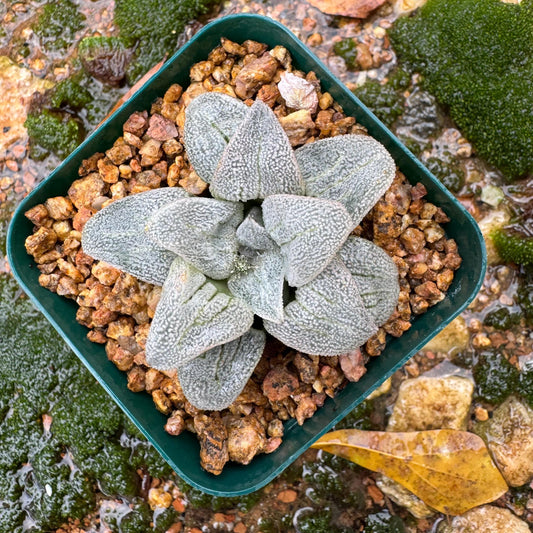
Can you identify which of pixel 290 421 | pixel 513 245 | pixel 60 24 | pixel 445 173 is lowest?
pixel 290 421

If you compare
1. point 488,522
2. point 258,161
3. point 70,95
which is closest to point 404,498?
point 488,522

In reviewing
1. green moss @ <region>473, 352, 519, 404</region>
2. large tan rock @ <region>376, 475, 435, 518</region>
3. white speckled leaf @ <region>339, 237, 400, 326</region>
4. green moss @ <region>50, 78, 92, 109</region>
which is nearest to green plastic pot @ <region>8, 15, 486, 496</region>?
white speckled leaf @ <region>339, 237, 400, 326</region>

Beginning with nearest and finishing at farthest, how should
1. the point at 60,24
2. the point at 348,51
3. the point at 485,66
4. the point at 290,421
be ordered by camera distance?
the point at 290,421 < the point at 485,66 < the point at 348,51 < the point at 60,24

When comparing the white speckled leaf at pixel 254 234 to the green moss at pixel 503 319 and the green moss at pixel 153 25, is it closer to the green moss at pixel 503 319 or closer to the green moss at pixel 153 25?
the green moss at pixel 153 25

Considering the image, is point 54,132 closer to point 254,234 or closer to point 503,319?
point 254,234

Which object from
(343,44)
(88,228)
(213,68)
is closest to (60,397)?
(88,228)
